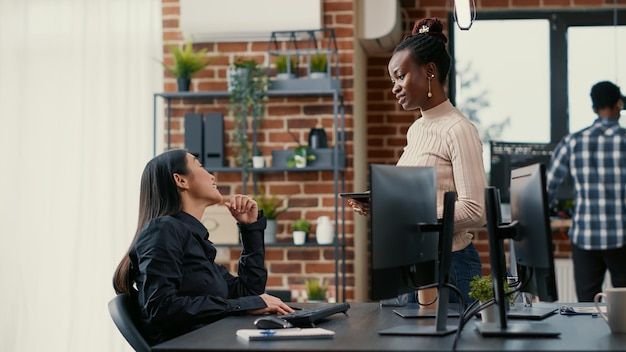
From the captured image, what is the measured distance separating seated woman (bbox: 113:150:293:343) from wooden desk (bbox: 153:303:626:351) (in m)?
0.18

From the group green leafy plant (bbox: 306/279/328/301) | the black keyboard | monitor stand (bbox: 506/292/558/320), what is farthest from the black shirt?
green leafy plant (bbox: 306/279/328/301)

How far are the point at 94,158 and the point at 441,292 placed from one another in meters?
3.68

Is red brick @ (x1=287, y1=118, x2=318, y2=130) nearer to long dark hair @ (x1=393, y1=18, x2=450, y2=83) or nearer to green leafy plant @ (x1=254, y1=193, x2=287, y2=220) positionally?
green leafy plant @ (x1=254, y1=193, x2=287, y2=220)

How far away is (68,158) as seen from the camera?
5715 millimetres

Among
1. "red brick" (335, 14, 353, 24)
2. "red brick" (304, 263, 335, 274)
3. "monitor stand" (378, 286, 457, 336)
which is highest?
"red brick" (335, 14, 353, 24)

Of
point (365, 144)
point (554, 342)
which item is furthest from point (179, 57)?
point (554, 342)

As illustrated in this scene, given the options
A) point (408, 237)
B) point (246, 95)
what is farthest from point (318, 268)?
point (408, 237)

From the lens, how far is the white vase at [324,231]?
556cm

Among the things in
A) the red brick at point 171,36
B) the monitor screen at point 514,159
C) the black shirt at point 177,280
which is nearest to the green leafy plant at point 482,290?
the black shirt at point 177,280

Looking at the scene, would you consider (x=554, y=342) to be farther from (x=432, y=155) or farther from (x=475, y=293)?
(x=432, y=155)

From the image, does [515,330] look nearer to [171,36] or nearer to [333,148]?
[333,148]

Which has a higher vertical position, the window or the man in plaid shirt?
the window

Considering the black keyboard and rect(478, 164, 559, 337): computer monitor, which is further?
the black keyboard

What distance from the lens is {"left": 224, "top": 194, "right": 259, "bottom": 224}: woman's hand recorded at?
3.24m
